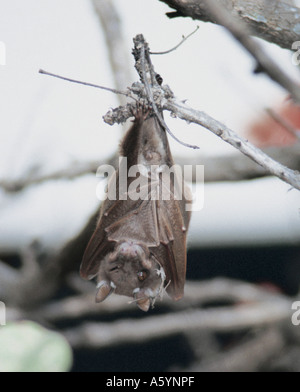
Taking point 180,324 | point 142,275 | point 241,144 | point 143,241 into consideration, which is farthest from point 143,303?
Result: point 180,324

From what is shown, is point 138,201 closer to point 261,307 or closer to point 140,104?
point 140,104

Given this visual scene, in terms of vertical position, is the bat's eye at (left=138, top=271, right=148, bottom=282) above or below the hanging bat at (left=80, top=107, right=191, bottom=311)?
below

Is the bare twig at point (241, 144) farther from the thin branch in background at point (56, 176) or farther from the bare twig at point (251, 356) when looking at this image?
the bare twig at point (251, 356)

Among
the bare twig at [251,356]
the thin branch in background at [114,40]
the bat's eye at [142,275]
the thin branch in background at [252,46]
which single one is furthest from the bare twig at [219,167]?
the bare twig at [251,356]

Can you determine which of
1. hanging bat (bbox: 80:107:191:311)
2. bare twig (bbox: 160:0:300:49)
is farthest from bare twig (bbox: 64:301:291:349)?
bare twig (bbox: 160:0:300:49)

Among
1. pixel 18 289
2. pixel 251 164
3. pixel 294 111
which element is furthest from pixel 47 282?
pixel 294 111

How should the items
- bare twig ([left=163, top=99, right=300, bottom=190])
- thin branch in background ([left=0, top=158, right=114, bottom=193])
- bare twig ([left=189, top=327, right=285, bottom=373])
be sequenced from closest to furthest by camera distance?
bare twig ([left=163, top=99, right=300, bottom=190]) < thin branch in background ([left=0, top=158, right=114, bottom=193]) < bare twig ([left=189, top=327, right=285, bottom=373])

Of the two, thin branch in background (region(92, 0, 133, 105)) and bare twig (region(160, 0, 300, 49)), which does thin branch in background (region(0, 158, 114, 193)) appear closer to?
thin branch in background (region(92, 0, 133, 105))

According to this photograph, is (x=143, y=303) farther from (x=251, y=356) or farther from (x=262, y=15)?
(x=251, y=356)
